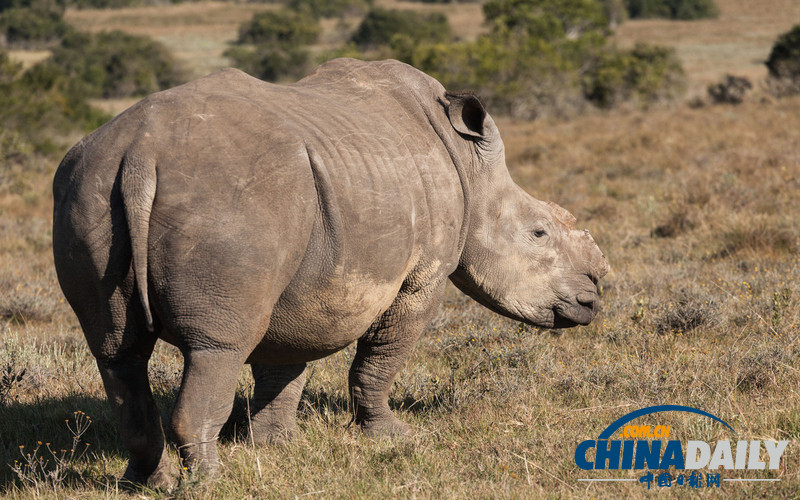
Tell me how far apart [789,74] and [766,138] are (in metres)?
12.4

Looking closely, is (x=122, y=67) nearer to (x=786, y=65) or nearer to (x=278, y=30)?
(x=278, y=30)

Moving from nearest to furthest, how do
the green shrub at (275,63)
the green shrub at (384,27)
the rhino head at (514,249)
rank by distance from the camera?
the rhino head at (514,249), the green shrub at (275,63), the green shrub at (384,27)

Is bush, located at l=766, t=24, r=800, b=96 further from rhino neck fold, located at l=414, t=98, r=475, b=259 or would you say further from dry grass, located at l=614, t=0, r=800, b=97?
rhino neck fold, located at l=414, t=98, r=475, b=259

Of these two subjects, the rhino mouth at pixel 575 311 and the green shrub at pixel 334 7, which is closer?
the rhino mouth at pixel 575 311

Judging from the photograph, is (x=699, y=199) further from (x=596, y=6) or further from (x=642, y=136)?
(x=596, y=6)

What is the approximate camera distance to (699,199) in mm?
10000

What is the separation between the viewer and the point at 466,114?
13.5 ft

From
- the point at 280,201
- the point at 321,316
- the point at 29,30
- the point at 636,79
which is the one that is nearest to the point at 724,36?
the point at 636,79

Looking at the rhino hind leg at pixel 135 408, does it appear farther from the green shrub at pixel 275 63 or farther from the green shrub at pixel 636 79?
the green shrub at pixel 275 63

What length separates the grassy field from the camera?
3.66 meters

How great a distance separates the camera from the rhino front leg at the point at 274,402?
174 inches

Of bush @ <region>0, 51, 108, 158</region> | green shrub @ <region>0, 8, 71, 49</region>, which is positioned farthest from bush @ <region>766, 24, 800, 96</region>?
green shrub @ <region>0, 8, 71, 49</region>

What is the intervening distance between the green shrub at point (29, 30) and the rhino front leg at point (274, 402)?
5867cm

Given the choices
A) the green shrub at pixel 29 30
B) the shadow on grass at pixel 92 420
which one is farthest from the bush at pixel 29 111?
the green shrub at pixel 29 30
